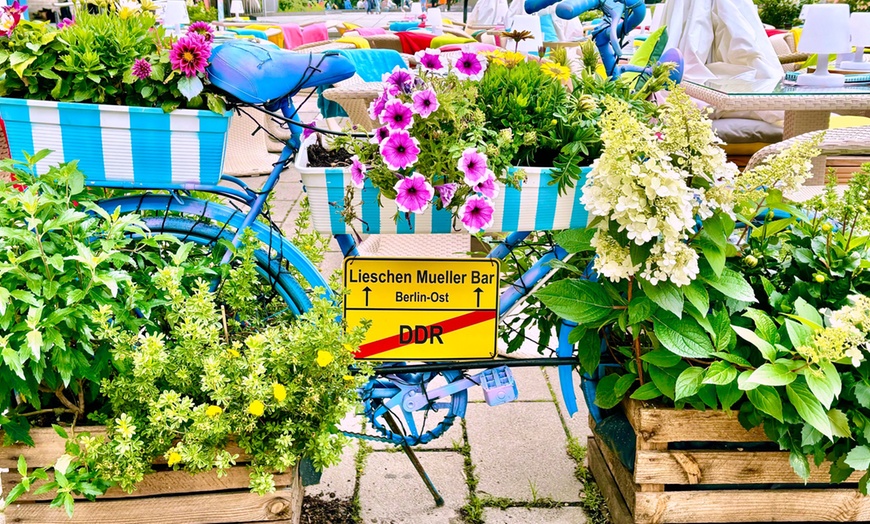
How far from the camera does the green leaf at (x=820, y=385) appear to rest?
159 cm

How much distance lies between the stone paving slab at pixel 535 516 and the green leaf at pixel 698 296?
32.9 inches

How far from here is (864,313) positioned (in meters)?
1.59

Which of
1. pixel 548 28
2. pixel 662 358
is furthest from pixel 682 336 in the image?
pixel 548 28

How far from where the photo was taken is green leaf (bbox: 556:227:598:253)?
5.99 ft

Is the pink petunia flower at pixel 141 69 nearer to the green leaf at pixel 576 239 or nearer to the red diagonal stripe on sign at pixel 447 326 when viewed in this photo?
the red diagonal stripe on sign at pixel 447 326

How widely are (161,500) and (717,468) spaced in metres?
1.29

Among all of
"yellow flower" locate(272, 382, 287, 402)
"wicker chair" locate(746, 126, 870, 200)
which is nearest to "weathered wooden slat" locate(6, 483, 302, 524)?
"yellow flower" locate(272, 382, 287, 402)

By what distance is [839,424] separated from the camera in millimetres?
1687

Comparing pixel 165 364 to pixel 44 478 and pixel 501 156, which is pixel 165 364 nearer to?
pixel 44 478

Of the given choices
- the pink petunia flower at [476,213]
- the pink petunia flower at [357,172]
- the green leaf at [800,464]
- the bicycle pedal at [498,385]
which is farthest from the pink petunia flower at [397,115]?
the green leaf at [800,464]

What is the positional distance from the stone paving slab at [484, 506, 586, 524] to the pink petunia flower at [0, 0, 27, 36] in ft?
5.74

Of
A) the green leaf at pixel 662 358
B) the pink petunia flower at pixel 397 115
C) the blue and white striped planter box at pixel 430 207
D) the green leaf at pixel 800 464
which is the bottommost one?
the green leaf at pixel 800 464

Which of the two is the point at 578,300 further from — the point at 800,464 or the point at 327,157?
the point at 327,157

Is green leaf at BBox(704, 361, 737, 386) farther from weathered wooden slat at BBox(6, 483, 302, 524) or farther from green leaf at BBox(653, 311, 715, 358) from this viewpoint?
weathered wooden slat at BBox(6, 483, 302, 524)
